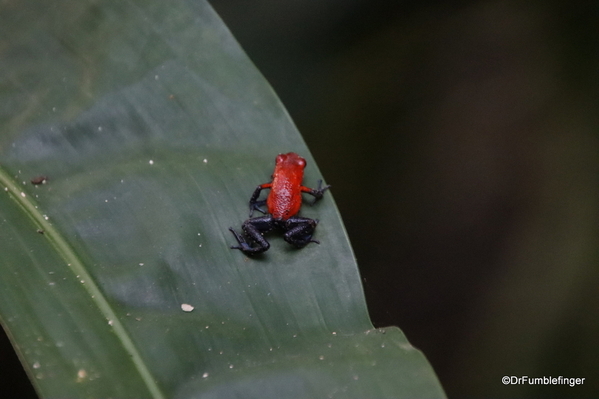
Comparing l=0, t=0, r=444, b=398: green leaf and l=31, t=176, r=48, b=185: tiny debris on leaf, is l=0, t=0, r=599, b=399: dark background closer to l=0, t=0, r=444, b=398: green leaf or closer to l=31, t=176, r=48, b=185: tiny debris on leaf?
l=0, t=0, r=444, b=398: green leaf

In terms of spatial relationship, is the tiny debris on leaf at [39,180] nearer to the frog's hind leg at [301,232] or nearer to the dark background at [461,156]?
the frog's hind leg at [301,232]

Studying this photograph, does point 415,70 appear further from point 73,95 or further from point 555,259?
point 73,95

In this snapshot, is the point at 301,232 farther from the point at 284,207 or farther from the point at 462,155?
the point at 462,155

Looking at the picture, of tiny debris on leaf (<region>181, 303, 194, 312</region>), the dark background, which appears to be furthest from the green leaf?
the dark background

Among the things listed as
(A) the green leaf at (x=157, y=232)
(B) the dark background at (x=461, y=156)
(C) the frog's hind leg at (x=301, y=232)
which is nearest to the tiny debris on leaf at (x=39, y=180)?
(A) the green leaf at (x=157, y=232)

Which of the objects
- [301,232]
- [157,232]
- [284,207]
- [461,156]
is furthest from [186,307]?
[461,156]
